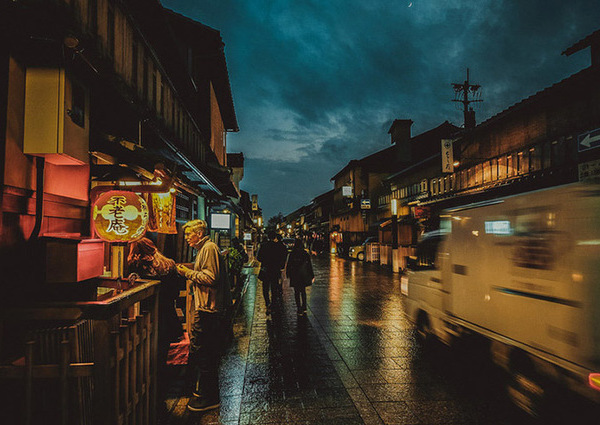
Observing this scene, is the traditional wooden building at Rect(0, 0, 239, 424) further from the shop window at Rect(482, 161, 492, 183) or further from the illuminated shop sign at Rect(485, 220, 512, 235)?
the shop window at Rect(482, 161, 492, 183)

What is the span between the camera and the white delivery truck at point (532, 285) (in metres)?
3.63

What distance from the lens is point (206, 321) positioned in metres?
4.95

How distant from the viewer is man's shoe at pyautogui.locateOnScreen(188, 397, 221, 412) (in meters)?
4.76

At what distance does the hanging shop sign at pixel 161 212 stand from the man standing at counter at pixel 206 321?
1.82 meters

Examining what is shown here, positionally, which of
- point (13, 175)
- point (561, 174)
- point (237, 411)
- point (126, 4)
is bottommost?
point (237, 411)

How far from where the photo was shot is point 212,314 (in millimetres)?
4965

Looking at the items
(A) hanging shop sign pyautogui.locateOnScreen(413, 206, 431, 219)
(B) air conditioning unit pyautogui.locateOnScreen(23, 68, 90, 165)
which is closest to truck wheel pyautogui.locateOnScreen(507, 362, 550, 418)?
(B) air conditioning unit pyautogui.locateOnScreen(23, 68, 90, 165)

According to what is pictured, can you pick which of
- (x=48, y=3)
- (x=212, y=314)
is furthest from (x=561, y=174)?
(x=48, y=3)

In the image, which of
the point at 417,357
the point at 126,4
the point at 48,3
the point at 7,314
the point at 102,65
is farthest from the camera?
the point at 417,357

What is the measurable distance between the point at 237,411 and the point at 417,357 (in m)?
3.74

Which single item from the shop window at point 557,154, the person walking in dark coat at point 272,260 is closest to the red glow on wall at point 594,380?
the person walking in dark coat at point 272,260

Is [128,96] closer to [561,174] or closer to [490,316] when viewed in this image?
[490,316]

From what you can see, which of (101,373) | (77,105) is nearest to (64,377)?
(101,373)

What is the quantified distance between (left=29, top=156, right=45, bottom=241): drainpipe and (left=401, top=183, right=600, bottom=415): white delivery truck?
18.3ft
